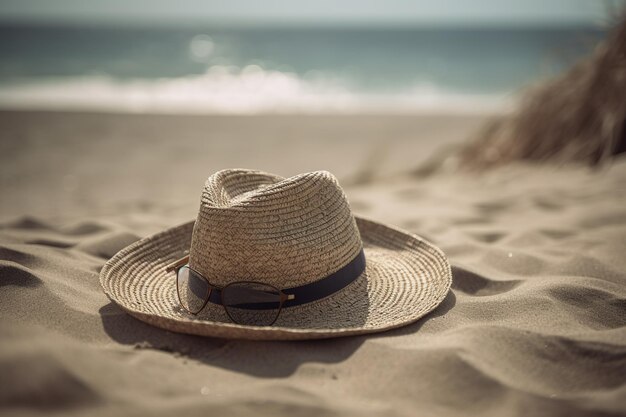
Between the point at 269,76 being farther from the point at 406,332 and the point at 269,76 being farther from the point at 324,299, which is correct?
the point at 406,332

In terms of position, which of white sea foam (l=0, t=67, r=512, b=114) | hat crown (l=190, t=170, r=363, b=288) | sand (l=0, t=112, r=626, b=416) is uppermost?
white sea foam (l=0, t=67, r=512, b=114)

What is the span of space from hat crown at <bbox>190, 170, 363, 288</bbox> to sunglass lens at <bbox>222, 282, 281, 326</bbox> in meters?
0.04

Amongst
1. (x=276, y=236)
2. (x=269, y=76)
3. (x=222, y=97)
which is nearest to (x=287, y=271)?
(x=276, y=236)

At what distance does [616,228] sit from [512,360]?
1838 millimetres

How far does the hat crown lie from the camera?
205 centimetres

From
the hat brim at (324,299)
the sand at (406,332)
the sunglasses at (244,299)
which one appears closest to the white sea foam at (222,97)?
the sand at (406,332)

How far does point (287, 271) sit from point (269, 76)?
17.1m

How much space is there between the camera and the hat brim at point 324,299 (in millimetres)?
1952

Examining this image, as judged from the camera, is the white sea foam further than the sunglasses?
Yes

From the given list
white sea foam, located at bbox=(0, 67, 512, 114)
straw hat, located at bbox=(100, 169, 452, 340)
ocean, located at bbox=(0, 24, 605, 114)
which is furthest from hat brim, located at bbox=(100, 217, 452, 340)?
white sea foam, located at bbox=(0, 67, 512, 114)

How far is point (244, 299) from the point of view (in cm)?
206

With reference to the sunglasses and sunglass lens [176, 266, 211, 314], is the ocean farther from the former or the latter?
sunglass lens [176, 266, 211, 314]

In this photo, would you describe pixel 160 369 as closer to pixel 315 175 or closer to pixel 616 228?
pixel 315 175

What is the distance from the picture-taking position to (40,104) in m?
11.4
